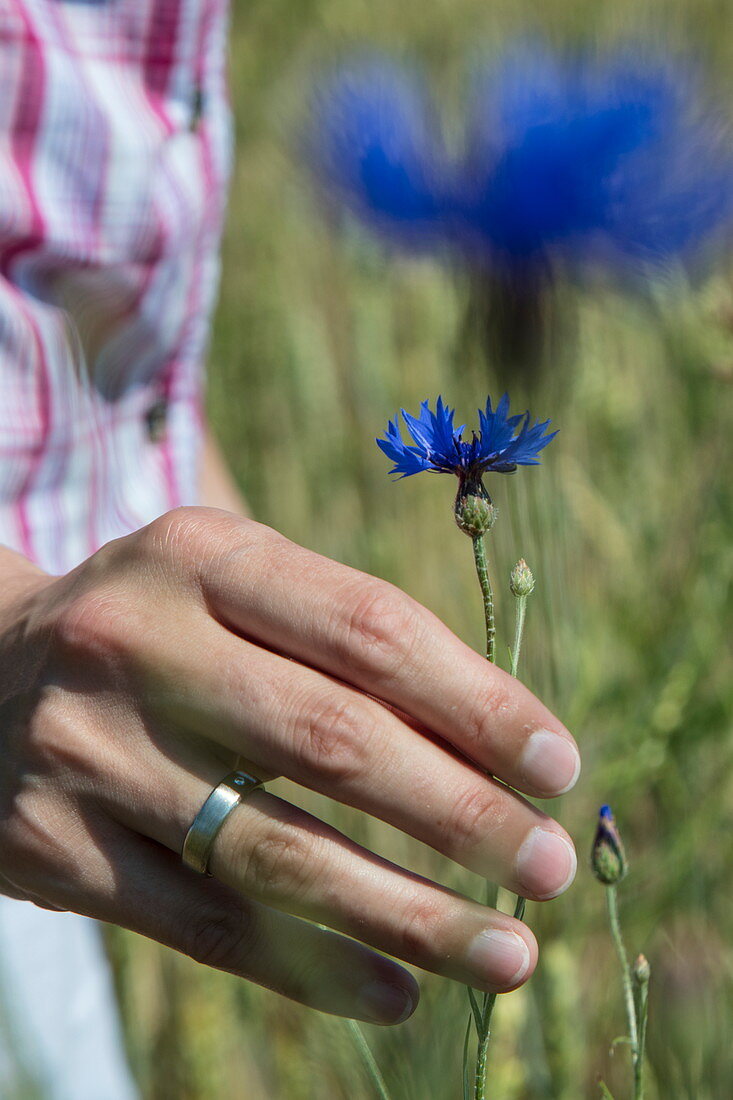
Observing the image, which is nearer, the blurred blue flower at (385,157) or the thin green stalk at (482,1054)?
the thin green stalk at (482,1054)

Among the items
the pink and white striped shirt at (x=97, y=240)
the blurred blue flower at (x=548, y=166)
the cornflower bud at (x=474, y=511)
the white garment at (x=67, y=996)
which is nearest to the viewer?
the cornflower bud at (x=474, y=511)

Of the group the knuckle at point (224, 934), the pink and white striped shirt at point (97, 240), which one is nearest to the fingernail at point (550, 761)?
the knuckle at point (224, 934)

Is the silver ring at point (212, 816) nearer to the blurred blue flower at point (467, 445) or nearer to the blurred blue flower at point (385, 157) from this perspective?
the blurred blue flower at point (467, 445)

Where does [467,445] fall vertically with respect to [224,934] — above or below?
above

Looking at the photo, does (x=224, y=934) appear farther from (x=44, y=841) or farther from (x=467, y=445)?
(x=467, y=445)

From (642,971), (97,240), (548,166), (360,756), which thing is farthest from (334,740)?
(97,240)

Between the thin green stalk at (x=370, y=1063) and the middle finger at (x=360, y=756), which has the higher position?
the middle finger at (x=360, y=756)

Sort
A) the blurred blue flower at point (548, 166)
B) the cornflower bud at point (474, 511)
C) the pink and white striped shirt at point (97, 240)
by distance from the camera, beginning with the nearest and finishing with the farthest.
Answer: the cornflower bud at point (474, 511)
the blurred blue flower at point (548, 166)
the pink and white striped shirt at point (97, 240)
